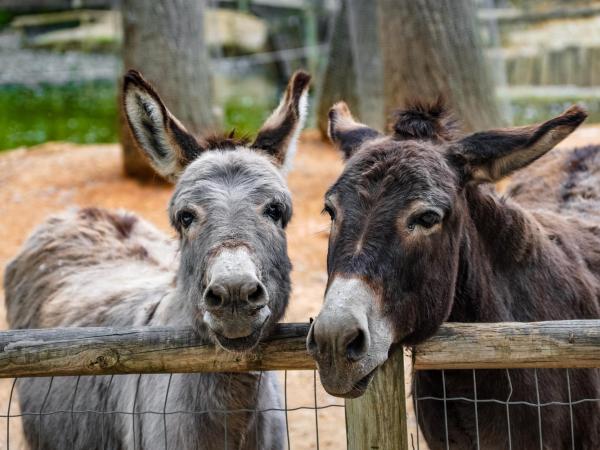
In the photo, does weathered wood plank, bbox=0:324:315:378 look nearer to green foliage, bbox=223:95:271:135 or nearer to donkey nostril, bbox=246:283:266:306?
donkey nostril, bbox=246:283:266:306

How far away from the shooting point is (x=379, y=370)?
2.96m

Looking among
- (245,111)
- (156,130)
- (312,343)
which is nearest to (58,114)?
(245,111)

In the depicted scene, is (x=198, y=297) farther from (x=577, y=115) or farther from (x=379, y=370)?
(x=577, y=115)

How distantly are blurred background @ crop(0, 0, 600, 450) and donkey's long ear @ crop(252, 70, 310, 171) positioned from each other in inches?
18.2

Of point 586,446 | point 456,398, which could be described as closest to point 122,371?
point 456,398

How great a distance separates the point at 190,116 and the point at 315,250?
289 centimetres

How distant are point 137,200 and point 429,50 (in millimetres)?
3842

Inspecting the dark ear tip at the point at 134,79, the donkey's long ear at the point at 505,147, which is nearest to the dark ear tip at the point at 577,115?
the donkey's long ear at the point at 505,147

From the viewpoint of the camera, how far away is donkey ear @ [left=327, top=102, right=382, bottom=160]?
3.65 meters

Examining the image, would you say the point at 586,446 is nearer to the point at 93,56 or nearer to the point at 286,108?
the point at 286,108

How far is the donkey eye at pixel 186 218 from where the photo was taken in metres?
3.62

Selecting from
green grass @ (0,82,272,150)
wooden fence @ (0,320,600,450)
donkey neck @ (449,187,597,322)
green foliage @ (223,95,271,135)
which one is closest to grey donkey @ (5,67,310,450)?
wooden fence @ (0,320,600,450)

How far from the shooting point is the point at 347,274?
2.84 metres

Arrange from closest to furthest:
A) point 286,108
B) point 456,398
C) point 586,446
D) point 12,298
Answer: point 456,398
point 586,446
point 286,108
point 12,298
